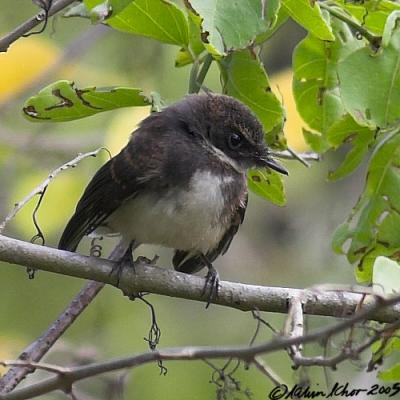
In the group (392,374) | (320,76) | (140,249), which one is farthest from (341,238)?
(140,249)

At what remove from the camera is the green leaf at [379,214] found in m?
3.39

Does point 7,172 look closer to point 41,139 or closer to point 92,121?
point 41,139

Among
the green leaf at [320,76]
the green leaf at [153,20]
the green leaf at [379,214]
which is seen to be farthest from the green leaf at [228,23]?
the green leaf at [379,214]

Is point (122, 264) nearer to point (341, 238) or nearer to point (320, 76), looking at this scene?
point (341, 238)

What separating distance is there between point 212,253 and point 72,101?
3.06 ft

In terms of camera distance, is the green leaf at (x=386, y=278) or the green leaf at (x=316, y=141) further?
the green leaf at (x=316, y=141)

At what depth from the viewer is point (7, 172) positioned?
6.43 metres

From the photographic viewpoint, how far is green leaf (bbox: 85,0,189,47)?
3.25 meters

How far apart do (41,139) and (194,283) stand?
2.76 m

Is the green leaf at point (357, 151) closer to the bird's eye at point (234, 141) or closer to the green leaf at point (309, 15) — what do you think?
the green leaf at point (309, 15)

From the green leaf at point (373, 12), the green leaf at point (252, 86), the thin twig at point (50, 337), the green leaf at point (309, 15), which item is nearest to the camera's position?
the green leaf at point (309, 15)

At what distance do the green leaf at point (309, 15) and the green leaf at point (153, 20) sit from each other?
34 cm

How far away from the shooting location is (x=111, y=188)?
3814 mm

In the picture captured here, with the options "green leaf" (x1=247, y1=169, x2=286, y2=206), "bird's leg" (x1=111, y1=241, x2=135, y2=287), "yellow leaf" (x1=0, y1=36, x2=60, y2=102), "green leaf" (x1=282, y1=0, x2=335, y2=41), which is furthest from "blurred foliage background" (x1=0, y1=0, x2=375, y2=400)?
"green leaf" (x1=282, y1=0, x2=335, y2=41)
